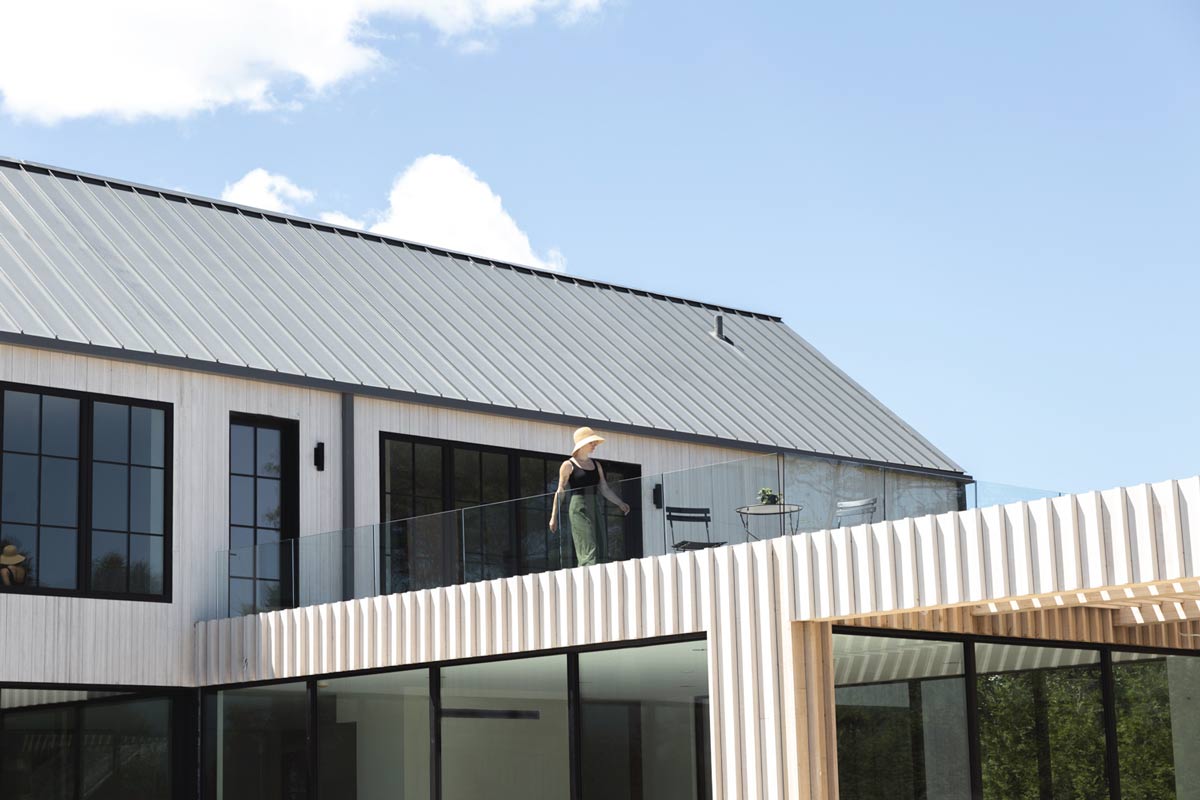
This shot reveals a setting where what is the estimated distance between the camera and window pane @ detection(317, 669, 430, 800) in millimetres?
13914

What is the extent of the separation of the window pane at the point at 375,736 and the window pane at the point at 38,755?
9.14 ft

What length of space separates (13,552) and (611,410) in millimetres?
7747

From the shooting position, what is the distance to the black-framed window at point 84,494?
15109 millimetres

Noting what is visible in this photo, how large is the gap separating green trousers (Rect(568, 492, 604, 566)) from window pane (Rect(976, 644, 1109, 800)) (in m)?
3.18

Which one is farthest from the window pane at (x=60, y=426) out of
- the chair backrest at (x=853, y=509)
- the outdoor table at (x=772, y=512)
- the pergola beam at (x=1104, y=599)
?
the pergola beam at (x=1104, y=599)

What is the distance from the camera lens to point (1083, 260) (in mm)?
29688

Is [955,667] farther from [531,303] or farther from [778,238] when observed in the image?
[778,238]

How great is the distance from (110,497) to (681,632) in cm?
705

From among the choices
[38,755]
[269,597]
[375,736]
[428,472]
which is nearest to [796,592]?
[375,736]

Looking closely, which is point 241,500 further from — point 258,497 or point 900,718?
point 900,718

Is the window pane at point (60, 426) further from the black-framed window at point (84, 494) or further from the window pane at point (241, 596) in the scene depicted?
the window pane at point (241, 596)

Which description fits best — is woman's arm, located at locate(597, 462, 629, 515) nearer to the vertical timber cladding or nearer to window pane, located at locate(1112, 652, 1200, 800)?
the vertical timber cladding

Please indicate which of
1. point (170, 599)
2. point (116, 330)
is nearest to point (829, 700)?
point (170, 599)

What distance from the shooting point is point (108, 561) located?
1562cm
